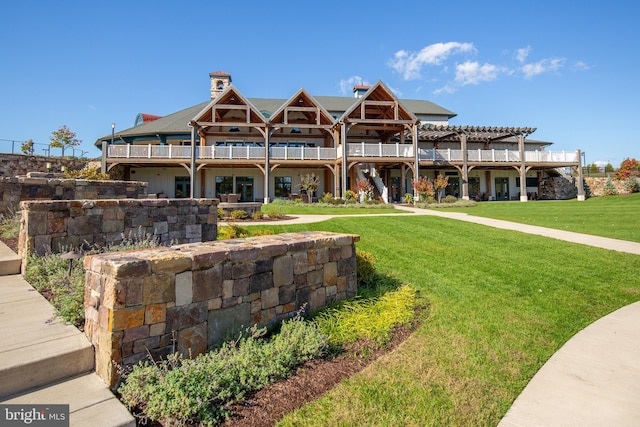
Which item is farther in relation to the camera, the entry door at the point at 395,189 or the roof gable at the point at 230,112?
the entry door at the point at 395,189

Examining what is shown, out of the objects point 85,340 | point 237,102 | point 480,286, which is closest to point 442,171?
point 237,102

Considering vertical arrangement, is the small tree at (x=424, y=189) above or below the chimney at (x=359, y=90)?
below

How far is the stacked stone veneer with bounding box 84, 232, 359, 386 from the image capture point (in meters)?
2.64

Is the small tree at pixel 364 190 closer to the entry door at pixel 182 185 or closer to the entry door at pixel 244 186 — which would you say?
the entry door at pixel 244 186

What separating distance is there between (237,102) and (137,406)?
78.2 ft

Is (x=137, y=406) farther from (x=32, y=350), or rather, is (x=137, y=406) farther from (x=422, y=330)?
(x=422, y=330)

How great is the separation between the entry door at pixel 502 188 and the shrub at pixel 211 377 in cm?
3036

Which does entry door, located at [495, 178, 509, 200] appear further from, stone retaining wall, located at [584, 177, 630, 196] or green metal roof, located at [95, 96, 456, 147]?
stone retaining wall, located at [584, 177, 630, 196]

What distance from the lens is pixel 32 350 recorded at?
2.61m

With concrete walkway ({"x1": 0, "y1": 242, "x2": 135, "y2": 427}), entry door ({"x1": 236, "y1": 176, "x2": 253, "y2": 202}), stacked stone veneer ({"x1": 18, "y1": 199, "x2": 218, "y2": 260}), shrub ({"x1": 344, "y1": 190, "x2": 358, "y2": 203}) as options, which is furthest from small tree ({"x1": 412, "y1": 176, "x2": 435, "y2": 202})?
concrete walkway ({"x1": 0, "y1": 242, "x2": 135, "y2": 427})

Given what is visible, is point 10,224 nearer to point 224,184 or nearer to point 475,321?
point 475,321

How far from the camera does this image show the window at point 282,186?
1025 inches

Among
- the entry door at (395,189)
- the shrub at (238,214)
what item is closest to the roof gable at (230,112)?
the shrub at (238,214)

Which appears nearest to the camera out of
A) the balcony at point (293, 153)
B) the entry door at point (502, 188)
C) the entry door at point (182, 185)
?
the balcony at point (293, 153)
